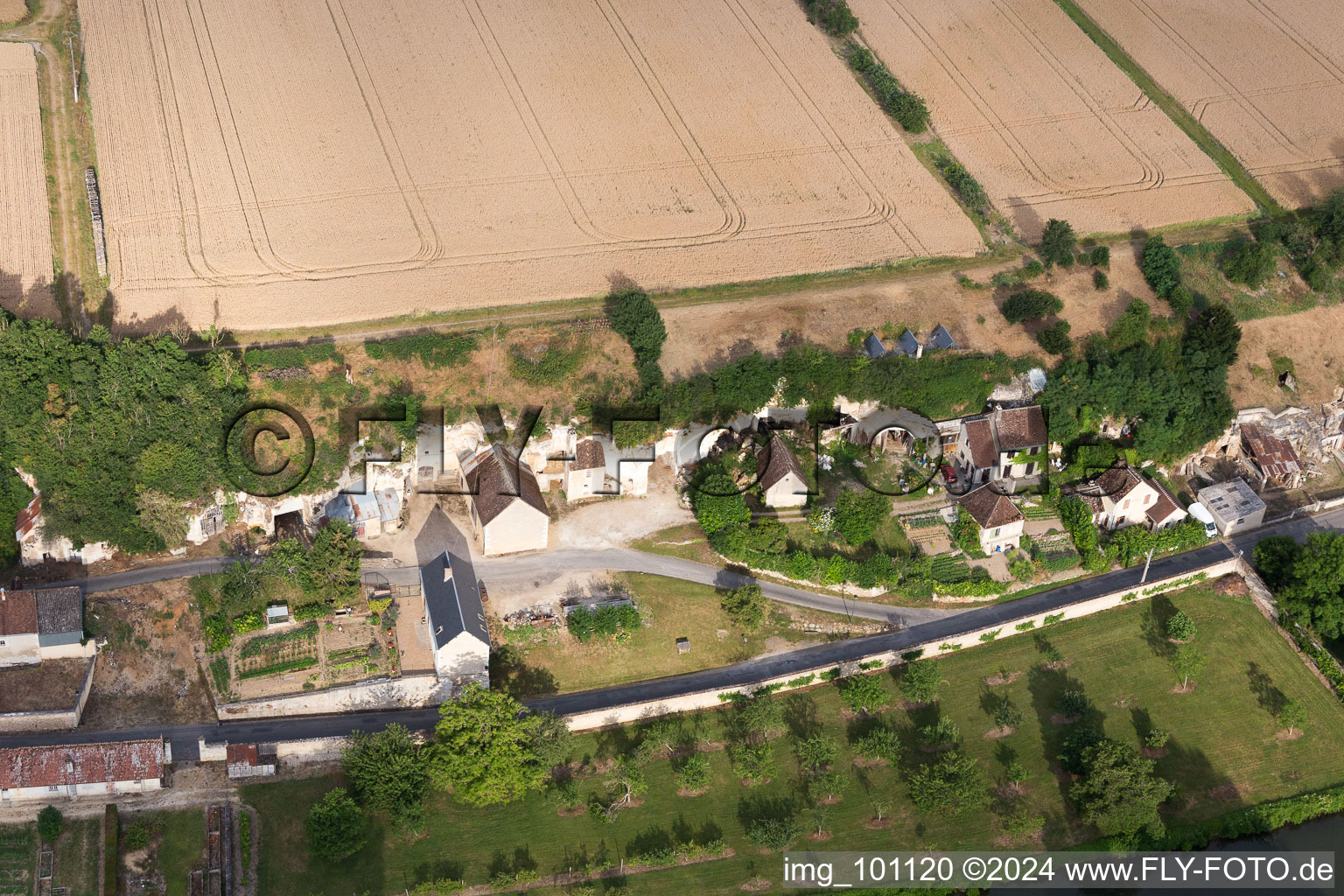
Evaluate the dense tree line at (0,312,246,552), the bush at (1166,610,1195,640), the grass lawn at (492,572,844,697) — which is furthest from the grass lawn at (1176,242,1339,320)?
the dense tree line at (0,312,246,552)

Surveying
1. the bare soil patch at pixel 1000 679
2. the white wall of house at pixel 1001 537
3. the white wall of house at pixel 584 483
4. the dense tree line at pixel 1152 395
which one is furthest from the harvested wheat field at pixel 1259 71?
the white wall of house at pixel 584 483

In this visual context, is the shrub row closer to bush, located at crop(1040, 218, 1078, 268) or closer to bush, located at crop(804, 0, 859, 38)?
bush, located at crop(804, 0, 859, 38)

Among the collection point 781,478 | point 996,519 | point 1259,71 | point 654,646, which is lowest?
point 654,646

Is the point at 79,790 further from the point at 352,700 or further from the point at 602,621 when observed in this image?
the point at 602,621

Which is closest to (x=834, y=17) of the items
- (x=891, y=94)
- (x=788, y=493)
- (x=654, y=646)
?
(x=891, y=94)

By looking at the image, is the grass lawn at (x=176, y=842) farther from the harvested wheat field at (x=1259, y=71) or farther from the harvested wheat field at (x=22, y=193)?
the harvested wheat field at (x=1259, y=71)

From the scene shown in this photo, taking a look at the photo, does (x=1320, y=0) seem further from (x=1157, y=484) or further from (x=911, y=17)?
(x=1157, y=484)

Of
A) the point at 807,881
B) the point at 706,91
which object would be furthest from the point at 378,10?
the point at 807,881

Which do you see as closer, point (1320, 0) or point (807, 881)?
point (807, 881)
